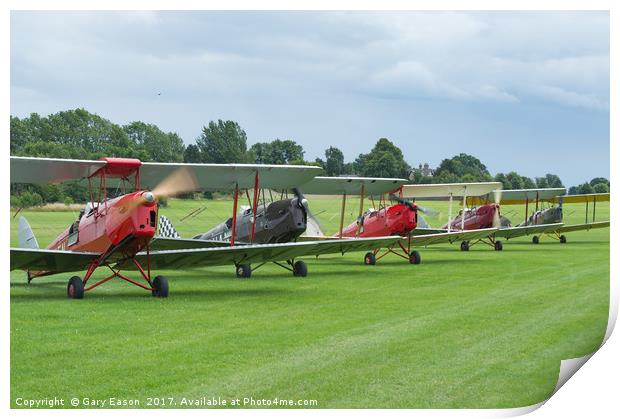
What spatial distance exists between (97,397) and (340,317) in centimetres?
371

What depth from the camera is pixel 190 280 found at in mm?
12617

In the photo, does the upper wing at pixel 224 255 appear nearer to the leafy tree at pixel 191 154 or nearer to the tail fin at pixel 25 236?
the tail fin at pixel 25 236

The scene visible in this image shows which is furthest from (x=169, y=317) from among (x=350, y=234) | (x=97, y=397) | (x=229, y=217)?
(x=350, y=234)

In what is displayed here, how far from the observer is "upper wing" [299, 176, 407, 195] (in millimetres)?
13989

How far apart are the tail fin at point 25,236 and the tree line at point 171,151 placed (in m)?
0.28

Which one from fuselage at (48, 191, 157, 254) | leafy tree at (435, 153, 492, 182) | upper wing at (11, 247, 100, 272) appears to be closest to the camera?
leafy tree at (435, 153, 492, 182)

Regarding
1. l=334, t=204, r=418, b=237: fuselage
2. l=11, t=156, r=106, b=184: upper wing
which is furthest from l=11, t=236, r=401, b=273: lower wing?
l=334, t=204, r=418, b=237: fuselage

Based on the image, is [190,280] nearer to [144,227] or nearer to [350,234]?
[144,227]

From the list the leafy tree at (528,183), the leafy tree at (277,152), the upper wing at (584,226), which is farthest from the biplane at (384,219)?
the leafy tree at (277,152)

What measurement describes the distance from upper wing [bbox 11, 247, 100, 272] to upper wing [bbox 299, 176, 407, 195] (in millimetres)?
4729

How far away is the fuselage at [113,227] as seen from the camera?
30.9ft

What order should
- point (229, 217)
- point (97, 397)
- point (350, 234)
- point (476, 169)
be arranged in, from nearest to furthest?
point (97, 397) → point (476, 169) → point (229, 217) → point (350, 234)

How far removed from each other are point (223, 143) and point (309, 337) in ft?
6.79

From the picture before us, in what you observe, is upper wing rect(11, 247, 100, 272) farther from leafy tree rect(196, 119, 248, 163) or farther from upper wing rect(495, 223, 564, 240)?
upper wing rect(495, 223, 564, 240)
